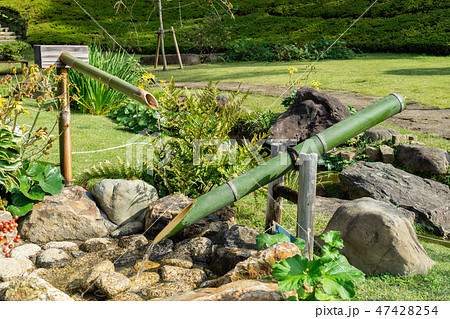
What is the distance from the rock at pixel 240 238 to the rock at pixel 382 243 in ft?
2.26

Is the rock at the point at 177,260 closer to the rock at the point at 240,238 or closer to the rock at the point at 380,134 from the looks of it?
the rock at the point at 240,238

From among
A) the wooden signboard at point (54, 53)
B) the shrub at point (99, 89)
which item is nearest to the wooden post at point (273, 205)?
the wooden signboard at point (54, 53)

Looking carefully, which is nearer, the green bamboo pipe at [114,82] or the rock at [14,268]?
the green bamboo pipe at [114,82]

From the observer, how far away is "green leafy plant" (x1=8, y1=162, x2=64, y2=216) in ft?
13.0

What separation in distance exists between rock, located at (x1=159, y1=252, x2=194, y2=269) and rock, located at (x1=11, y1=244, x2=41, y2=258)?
1.07m

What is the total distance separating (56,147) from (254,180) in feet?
14.5

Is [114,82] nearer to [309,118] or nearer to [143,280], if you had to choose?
[143,280]

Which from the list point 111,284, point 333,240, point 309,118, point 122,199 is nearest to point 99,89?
point 309,118

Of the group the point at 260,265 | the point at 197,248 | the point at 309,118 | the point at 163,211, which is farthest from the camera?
the point at 309,118

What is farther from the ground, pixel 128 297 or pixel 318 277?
pixel 318 277

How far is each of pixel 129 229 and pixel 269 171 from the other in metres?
1.72

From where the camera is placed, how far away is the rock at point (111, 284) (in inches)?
126

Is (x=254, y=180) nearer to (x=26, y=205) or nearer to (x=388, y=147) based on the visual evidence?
(x=26, y=205)

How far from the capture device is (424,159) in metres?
6.10
